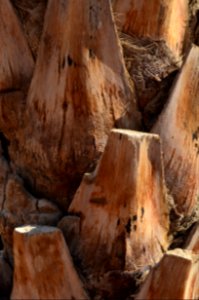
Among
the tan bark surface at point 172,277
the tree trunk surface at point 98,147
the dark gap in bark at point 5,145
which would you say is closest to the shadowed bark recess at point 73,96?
the tree trunk surface at point 98,147

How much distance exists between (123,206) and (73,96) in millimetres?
322

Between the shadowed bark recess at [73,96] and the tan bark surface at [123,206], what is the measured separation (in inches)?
4.6

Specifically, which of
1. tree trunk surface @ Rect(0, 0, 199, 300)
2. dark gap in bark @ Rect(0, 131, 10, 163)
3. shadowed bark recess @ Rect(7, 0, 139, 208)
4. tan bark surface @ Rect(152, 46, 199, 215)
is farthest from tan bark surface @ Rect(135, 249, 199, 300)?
dark gap in bark @ Rect(0, 131, 10, 163)

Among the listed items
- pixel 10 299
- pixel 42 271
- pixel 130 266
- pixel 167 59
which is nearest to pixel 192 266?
pixel 130 266

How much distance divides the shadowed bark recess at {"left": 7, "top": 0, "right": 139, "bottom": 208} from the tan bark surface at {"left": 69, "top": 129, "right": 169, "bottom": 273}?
0.12 metres

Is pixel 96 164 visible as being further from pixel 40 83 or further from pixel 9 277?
pixel 9 277

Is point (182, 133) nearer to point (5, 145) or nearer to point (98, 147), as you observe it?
point (98, 147)

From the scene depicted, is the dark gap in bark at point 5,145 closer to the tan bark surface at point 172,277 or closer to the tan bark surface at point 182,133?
the tan bark surface at point 182,133

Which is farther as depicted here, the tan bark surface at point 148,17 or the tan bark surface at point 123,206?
the tan bark surface at point 148,17

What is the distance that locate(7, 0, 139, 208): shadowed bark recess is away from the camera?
5.53 feet

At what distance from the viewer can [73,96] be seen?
170 cm

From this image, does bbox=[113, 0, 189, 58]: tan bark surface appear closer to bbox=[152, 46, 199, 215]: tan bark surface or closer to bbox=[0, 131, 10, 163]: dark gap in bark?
bbox=[152, 46, 199, 215]: tan bark surface

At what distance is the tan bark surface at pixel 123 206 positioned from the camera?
1.58m

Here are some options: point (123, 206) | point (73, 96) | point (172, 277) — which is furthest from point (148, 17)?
point (172, 277)
